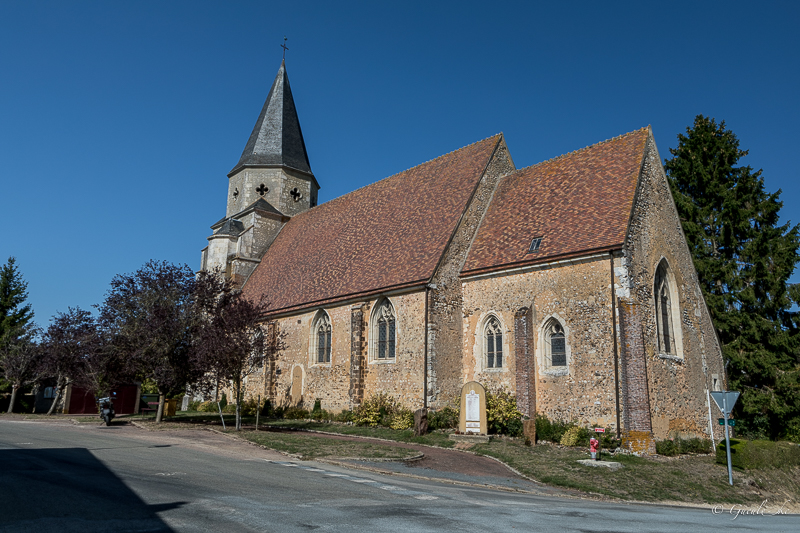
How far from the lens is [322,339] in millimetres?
24766

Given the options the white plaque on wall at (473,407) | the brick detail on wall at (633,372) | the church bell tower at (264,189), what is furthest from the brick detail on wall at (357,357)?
the church bell tower at (264,189)

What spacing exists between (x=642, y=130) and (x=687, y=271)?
5499 millimetres

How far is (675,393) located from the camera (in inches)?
688

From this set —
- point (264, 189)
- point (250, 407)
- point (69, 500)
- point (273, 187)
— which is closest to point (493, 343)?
point (250, 407)

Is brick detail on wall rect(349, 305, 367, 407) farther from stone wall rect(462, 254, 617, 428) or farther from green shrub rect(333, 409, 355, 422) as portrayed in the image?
stone wall rect(462, 254, 617, 428)

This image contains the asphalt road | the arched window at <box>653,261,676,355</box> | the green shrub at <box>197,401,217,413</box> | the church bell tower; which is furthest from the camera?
the church bell tower

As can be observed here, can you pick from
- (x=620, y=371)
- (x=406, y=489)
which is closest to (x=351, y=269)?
(x=620, y=371)

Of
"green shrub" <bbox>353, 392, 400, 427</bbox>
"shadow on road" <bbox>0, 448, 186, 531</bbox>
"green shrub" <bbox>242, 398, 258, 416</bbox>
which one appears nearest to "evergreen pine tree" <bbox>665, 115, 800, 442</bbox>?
"green shrub" <bbox>353, 392, 400, 427</bbox>

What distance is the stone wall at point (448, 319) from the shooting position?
19.5 metres

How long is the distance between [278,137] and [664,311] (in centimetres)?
2652

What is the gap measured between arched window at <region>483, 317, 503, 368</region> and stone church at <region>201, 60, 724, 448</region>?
2.1 inches

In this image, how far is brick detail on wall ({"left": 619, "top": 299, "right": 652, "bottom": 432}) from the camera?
604 inches

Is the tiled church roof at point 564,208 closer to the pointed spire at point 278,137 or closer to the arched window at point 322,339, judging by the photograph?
the arched window at point 322,339

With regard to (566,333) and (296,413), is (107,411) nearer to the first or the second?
(296,413)
